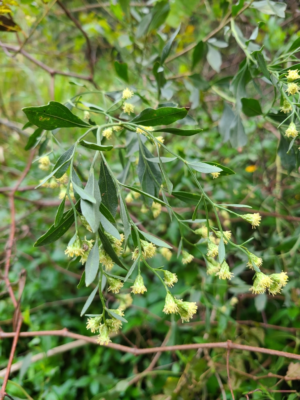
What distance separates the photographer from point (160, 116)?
1.69 ft

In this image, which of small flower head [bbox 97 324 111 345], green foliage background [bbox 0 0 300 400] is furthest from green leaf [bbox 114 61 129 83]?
small flower head [bbox 97 324 111 345]

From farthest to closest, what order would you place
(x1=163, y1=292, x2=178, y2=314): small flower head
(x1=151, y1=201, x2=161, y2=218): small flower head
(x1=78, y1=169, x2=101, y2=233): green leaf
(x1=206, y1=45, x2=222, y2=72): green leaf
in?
1. (x1=206, y1=45, x2=222, y2=72): green leaf
2. (x1=151, y1=201, x2=161, y2=218): small flower head
3. (x1=163, y1=292, x2=178, y2=314): small flower head
4. (x1=78, y1=169, x2=101, y2=233): green leaf

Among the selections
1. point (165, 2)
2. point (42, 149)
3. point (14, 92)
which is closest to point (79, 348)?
point (42, 149)

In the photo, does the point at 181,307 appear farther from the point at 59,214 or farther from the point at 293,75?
the point at 293,75

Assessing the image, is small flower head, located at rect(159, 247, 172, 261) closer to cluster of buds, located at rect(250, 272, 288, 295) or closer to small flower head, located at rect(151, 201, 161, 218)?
small flower head, located at rect(151, 201, 161, 218)

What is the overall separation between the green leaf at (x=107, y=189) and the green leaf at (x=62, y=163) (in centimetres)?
6

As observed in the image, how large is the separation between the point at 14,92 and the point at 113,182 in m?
1.99

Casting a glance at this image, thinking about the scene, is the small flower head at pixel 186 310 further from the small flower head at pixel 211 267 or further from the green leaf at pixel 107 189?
the green leaf at pixel 107 189

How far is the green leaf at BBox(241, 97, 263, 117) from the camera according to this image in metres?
0.69

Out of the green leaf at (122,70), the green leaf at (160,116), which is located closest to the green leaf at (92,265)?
the green leaf at (160,116)

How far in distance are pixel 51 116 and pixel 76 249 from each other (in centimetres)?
22

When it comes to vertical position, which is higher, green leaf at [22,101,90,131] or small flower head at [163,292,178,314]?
green leaf at [22,101,90,131]

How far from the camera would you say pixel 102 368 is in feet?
3.35

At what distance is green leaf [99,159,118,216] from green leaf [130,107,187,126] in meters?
0.11
